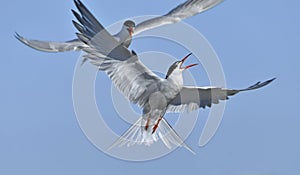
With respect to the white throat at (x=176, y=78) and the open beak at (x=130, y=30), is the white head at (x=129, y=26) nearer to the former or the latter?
the open beak at (x=130, y=30)

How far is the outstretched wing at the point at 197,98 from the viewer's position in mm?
9977

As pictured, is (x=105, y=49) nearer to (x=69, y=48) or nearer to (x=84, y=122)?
(x=84, y=122)

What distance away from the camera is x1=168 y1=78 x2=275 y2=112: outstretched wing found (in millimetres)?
9977

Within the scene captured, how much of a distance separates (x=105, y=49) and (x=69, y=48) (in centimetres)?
409

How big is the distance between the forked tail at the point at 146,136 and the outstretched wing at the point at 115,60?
0.36 m

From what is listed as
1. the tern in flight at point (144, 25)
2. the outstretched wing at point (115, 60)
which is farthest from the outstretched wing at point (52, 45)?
the outstretched wing at point (115, 60)

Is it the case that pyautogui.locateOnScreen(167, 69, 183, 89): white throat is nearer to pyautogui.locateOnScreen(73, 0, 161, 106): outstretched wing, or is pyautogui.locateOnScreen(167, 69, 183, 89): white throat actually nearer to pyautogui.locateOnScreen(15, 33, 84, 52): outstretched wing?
pyautogui.locateOnScreen(73, 0, 161, 106): outstretched wing

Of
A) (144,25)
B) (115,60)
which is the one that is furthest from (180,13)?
(115,60)

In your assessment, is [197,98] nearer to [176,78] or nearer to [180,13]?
[176,78]

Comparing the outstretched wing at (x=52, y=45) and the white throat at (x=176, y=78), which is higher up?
the outstretched wing at (x=52, y=45)

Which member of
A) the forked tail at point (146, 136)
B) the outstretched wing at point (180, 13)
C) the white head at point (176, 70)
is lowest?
the forked tail at point (146, 136)

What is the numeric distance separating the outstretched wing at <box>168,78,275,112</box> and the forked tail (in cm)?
35

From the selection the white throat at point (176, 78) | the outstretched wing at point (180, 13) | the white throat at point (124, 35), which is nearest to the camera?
the white throat at point (176, 78)

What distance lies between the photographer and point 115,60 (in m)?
9.54
